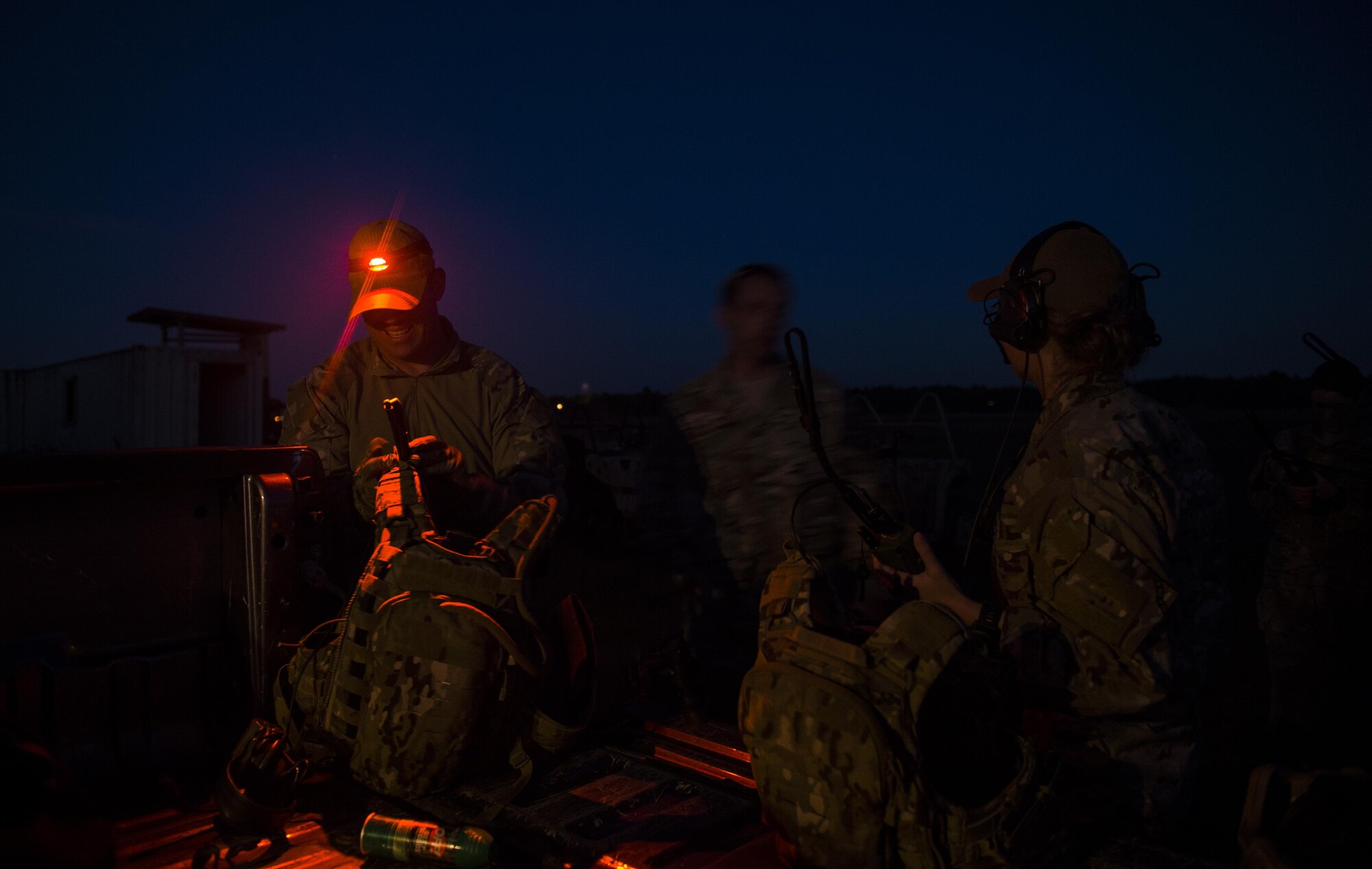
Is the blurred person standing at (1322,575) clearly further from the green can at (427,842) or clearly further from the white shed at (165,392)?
the white shed at (165,392)

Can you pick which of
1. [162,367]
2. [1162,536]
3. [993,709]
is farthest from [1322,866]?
[162,367]

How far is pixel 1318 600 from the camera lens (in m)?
5.13

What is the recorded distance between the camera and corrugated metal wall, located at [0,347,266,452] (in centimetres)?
2034

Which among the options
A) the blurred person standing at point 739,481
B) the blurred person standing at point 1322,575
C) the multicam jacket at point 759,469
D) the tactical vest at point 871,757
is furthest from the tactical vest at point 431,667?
the blurred person standing at point 1322,575

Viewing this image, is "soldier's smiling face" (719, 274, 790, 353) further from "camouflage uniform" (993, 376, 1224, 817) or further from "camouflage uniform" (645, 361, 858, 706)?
"camouflage uniform" (993, 376, 1224, 817)

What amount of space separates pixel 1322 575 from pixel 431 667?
5721 mm

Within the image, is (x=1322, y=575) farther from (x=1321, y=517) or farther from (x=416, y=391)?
(x=416, y=391)

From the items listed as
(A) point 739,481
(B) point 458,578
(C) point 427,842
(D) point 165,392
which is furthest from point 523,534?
(D) point 165,392

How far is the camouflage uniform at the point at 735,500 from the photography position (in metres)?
3.41

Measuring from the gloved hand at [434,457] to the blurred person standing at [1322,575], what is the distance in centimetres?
539

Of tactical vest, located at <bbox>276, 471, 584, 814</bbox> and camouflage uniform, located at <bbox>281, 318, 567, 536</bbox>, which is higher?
camouflage uniform, located at <bbox>281, 318, 567, 536</bbox>

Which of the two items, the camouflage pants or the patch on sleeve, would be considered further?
the camouflage pants

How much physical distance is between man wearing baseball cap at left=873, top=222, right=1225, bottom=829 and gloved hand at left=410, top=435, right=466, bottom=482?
1524 millimetres

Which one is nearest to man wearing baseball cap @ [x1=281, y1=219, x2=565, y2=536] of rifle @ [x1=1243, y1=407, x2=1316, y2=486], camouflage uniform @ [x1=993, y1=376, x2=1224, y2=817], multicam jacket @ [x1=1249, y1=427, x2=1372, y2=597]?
camouflage uniform @ [x1=993, y1=376, x2=1224, y2=817]
